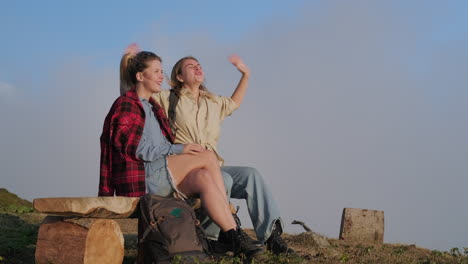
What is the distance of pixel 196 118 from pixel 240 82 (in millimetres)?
1067

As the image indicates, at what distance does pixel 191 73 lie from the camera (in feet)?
23.5

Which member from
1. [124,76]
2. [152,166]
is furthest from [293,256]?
[124,76]

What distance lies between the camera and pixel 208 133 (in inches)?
282

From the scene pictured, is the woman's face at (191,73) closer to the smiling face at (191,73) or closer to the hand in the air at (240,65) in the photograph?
the smiling face at (191,73)

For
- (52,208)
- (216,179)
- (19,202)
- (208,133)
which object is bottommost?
(19,202)

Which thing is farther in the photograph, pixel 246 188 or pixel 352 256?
pixel 352 256

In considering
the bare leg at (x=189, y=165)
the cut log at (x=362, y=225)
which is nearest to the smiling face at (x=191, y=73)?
the bare leg at (x=189, y=165)

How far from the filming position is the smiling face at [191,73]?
7.16 metres

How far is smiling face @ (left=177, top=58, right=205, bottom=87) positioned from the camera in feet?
23.5

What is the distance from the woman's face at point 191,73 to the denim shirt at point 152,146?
3.16 ft

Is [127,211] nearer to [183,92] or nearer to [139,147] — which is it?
[139,147]

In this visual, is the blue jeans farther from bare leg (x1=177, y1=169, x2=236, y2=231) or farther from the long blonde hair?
the long blonde hair

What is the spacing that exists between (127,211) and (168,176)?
0.59 m

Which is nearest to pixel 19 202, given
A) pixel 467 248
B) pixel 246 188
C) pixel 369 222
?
pixel 369 222
